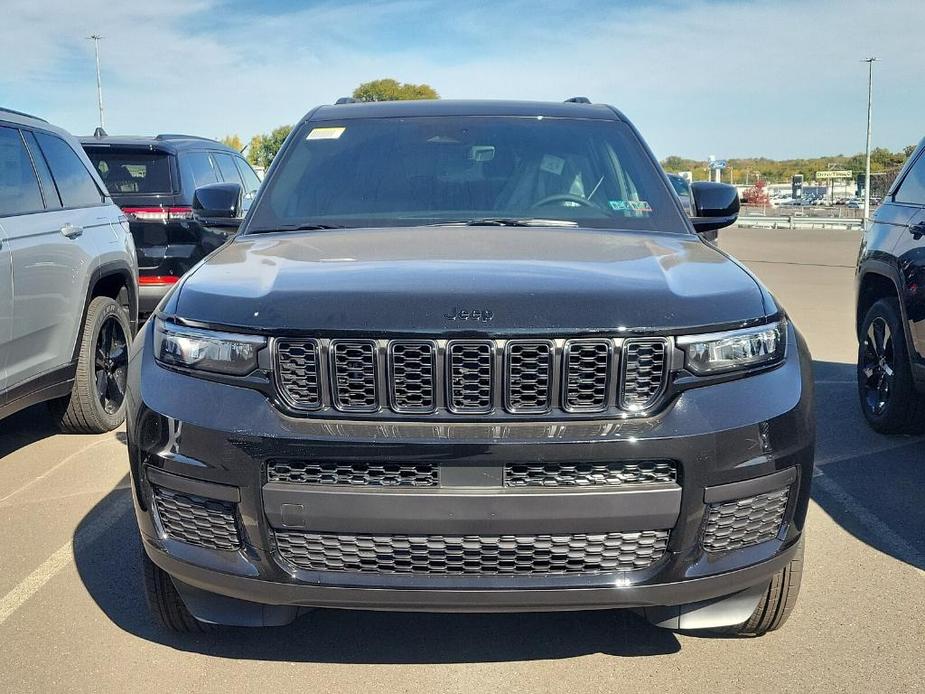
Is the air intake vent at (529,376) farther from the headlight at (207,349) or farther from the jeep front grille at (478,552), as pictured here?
the headlight at (207,349)

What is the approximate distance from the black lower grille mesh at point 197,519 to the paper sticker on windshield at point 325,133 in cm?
202

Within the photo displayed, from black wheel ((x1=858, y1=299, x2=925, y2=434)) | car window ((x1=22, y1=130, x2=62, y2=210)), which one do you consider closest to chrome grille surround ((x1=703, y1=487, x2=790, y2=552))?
black wheel ((x1=858, y1=299, x2=925, y2=434))

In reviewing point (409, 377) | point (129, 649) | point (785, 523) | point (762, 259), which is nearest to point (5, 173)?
point (129, 649)

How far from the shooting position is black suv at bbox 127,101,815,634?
2.53m

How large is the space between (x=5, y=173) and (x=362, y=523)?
3605 mm

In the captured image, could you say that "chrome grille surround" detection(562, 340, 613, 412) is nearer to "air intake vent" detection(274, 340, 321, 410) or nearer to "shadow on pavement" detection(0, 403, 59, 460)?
"air intake vent" detection(274, 340, 321, 410)

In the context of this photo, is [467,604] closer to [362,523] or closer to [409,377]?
[362,523]

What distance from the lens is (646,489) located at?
2527mm

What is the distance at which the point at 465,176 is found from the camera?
4027mm

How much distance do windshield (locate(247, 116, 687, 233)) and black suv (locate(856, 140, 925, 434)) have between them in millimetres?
2008

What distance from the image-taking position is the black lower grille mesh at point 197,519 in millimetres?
2652

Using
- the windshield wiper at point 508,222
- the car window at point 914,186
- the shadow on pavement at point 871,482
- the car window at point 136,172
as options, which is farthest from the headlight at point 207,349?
the car window at point 136,172

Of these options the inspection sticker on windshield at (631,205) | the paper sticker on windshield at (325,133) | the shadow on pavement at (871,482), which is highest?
the paper sticker on windshield at (325,133)

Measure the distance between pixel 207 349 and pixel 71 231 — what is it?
10.9 feet
